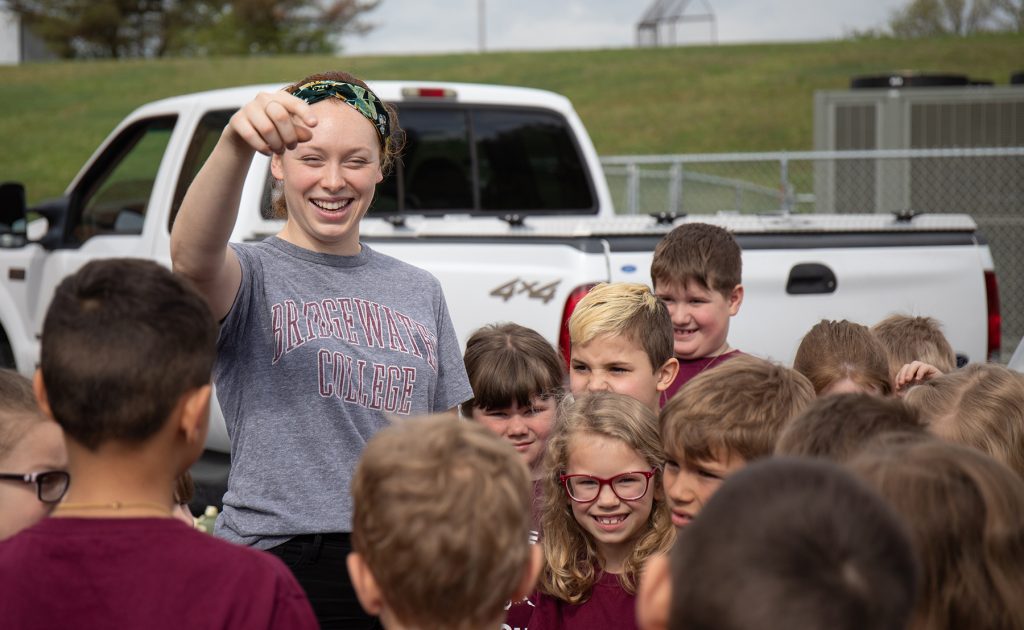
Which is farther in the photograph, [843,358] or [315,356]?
[843,358]

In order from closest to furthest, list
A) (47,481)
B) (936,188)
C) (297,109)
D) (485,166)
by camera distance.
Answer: (297,109) → (47,481) → (485,166) → (936,188)

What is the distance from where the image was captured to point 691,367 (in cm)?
448

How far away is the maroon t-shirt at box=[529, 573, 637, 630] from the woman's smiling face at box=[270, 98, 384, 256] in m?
1.09

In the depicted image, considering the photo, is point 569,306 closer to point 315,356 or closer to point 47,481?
point 315,356

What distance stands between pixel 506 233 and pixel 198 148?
7.14 ft

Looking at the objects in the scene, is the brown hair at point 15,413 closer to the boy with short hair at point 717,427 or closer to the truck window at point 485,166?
the boy with short hair at point 717,427

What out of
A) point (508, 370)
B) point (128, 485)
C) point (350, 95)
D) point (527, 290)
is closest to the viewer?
point (128, 485)

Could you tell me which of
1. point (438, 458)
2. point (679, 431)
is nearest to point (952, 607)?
point (438, 458)

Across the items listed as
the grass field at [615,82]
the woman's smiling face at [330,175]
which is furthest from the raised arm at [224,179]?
the grass field at [615,82]

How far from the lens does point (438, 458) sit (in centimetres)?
197

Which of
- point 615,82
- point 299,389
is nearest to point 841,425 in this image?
point 299,389

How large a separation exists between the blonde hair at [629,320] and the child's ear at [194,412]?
2.22 metres

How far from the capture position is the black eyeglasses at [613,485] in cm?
323

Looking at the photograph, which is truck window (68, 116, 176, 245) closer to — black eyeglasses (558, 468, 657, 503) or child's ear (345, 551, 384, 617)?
black eyeglasses (558, 468, 657, 503)
